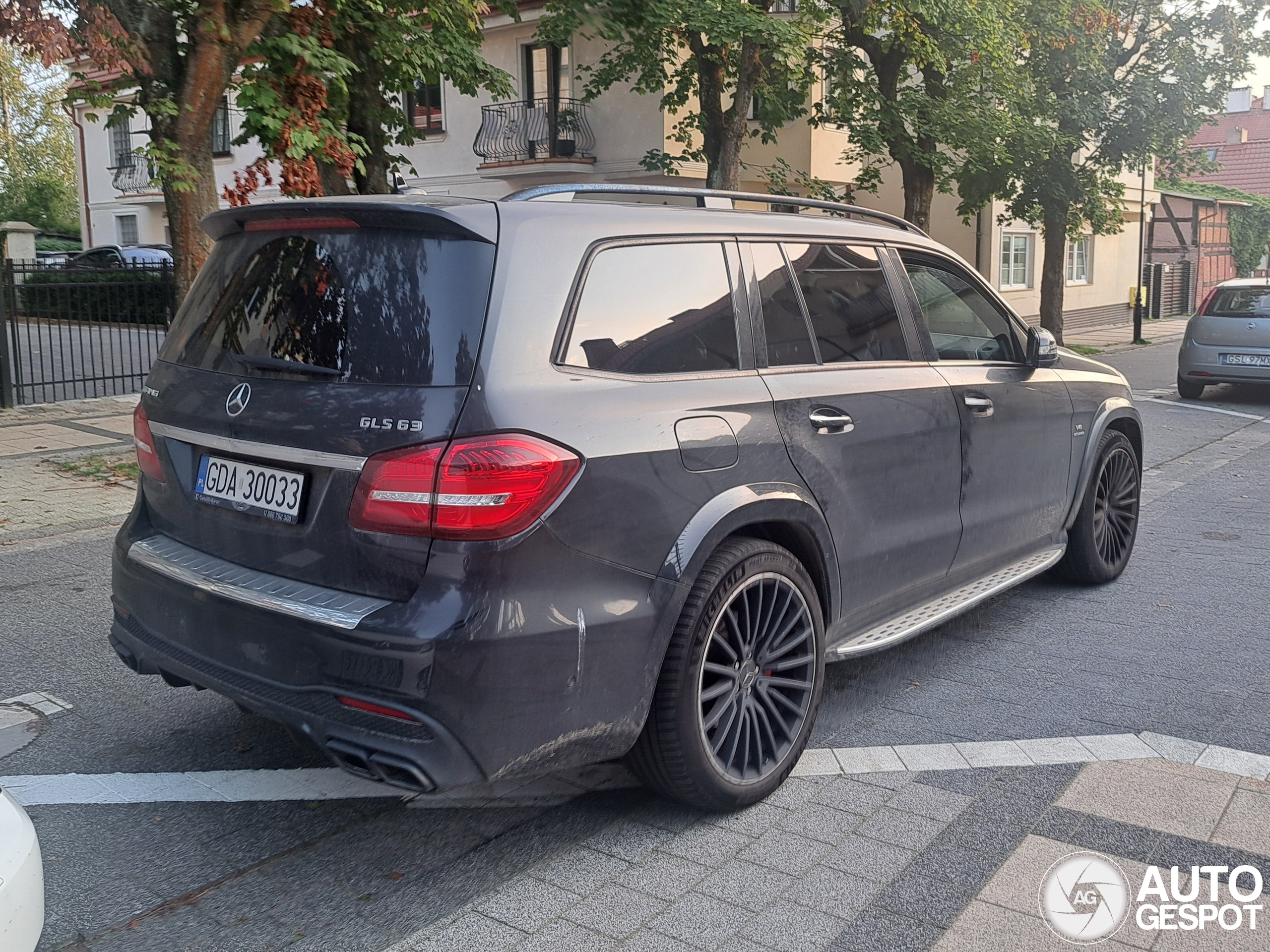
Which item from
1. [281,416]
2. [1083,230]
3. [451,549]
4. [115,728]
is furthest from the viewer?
[1083,230]

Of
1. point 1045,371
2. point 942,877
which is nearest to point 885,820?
point 942,877

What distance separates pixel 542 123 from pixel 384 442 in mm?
23391

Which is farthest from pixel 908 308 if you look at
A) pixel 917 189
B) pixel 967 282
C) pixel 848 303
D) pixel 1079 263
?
pixel 1079 263

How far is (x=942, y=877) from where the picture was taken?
3299 mm

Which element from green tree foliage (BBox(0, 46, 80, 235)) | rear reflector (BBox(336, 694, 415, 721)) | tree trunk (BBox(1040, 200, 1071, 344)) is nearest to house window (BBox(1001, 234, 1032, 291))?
tree trunk (BBox(1040, 200, 1071, 344))

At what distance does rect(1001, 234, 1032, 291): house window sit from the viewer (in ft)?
96.8

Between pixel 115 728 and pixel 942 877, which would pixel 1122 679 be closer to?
pixel 942 877

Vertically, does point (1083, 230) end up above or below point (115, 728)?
above

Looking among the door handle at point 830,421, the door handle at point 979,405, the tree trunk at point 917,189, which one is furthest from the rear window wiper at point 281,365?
the tree trunk at point 917,189

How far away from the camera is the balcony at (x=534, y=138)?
24.6m

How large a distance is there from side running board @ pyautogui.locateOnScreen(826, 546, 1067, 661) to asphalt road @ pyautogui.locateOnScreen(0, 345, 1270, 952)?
0.33 meters

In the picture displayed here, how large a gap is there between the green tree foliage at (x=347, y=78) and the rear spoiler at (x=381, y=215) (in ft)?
21.3

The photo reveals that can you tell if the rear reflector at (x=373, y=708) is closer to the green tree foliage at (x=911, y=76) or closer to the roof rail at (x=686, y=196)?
the roof rail at (x=686, y=196)

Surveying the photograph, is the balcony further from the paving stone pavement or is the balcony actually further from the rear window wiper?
the paving stone pavement
